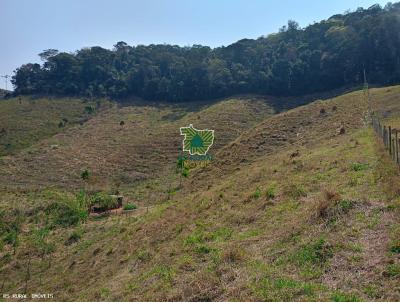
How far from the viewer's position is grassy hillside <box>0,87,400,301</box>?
690cm

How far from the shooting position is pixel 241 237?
10398mm

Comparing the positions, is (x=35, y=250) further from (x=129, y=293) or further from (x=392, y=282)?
(x=392, y=282)

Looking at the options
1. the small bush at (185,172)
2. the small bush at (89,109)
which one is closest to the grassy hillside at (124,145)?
the small bush at (185,172)

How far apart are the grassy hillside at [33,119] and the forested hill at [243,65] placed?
6.32m

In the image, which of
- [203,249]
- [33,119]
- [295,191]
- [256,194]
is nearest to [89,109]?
[33,119]

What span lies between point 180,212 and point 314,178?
5553mm

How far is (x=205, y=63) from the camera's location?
2648 inches

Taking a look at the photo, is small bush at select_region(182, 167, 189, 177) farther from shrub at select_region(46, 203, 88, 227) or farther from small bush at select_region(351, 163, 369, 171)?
small bush at select_region(351, 163, 369, 171)

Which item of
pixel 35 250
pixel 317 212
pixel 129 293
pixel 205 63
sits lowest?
pixel 35 250

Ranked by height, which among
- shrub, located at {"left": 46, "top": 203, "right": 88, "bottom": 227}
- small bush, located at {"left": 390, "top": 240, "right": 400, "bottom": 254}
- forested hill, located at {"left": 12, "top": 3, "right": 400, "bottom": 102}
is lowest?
shrub, located at {"left": 46, "top": 203, "right": 88, "bottom": 227}

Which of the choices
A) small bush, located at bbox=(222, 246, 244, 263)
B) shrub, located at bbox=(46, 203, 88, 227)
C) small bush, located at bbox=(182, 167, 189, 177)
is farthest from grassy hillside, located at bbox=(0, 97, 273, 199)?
small bush, located at bbox=(222, 246, 244, 263)

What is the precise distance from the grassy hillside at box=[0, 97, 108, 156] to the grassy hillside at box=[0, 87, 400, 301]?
53.9 ft

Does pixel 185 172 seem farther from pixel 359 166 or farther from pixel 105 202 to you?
pixel 359 166

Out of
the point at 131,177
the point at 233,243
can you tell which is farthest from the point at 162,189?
the point at 233,243
